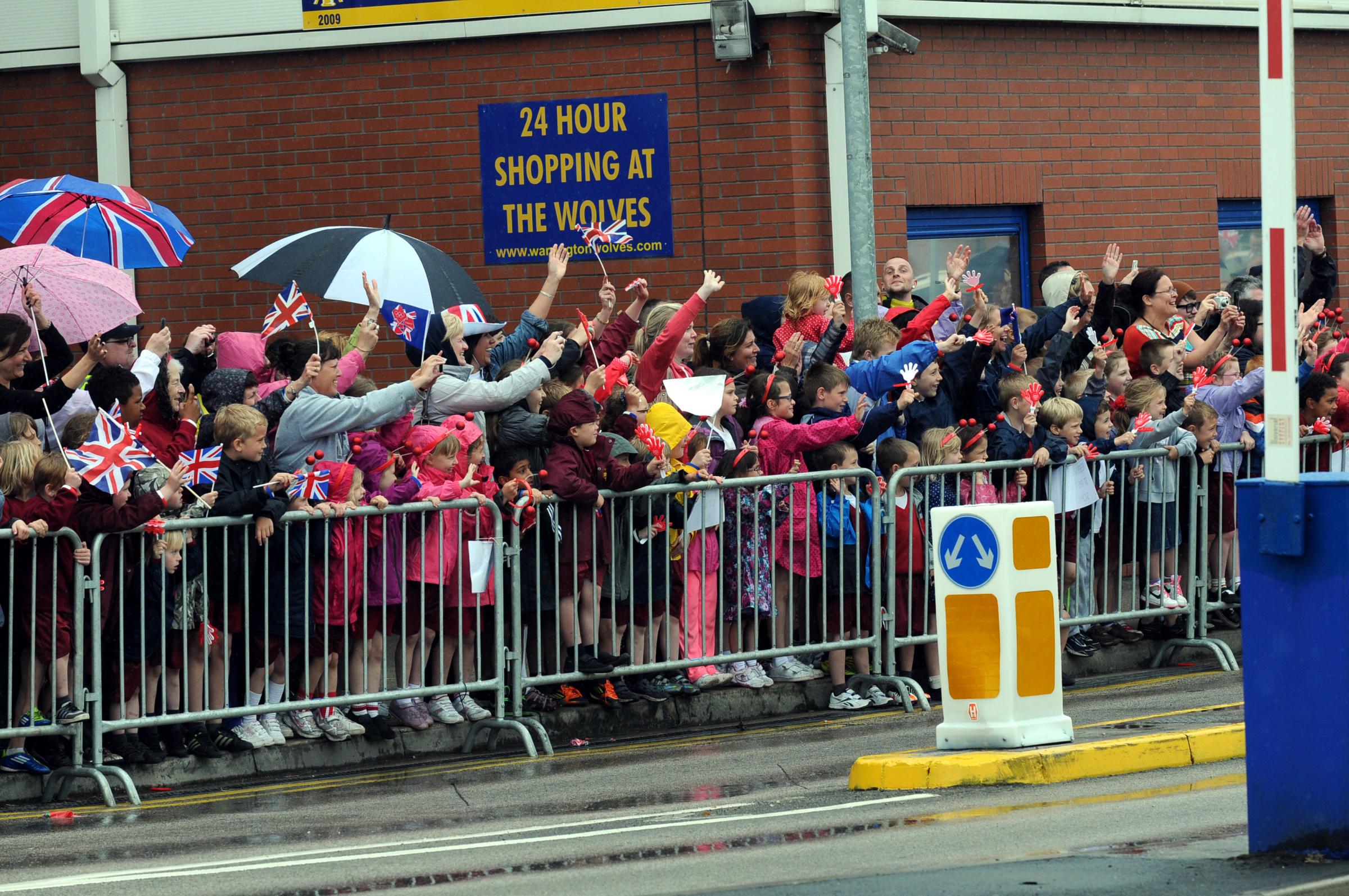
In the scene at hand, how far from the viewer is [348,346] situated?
1241 centimetres

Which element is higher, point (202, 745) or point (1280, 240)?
point (1280, 240)

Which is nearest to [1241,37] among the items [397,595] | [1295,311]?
[397,595]

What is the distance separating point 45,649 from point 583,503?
3017 millimetres

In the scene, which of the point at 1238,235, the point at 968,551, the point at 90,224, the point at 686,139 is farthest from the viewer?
the point at 1238,235

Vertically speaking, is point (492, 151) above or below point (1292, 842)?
above

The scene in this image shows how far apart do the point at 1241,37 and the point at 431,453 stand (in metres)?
10.2

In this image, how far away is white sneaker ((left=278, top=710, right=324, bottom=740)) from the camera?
1048 cm

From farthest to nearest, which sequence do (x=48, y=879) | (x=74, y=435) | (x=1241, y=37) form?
(x=1241, y=37)
(x=74, y=435)
(x=48, y=879)

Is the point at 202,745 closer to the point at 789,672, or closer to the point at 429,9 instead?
the point at 789,672

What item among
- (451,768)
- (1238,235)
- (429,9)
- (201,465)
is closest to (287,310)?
(201,465)

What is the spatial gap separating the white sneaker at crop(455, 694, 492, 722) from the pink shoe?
0.66 feet

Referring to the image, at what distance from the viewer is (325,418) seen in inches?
412

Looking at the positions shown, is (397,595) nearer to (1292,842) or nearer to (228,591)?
(228,591)

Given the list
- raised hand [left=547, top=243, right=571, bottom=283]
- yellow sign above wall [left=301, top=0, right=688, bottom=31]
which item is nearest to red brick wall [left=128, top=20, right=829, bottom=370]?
yellow sign above wall [left=301, top=0, right=688, bottom=31]
